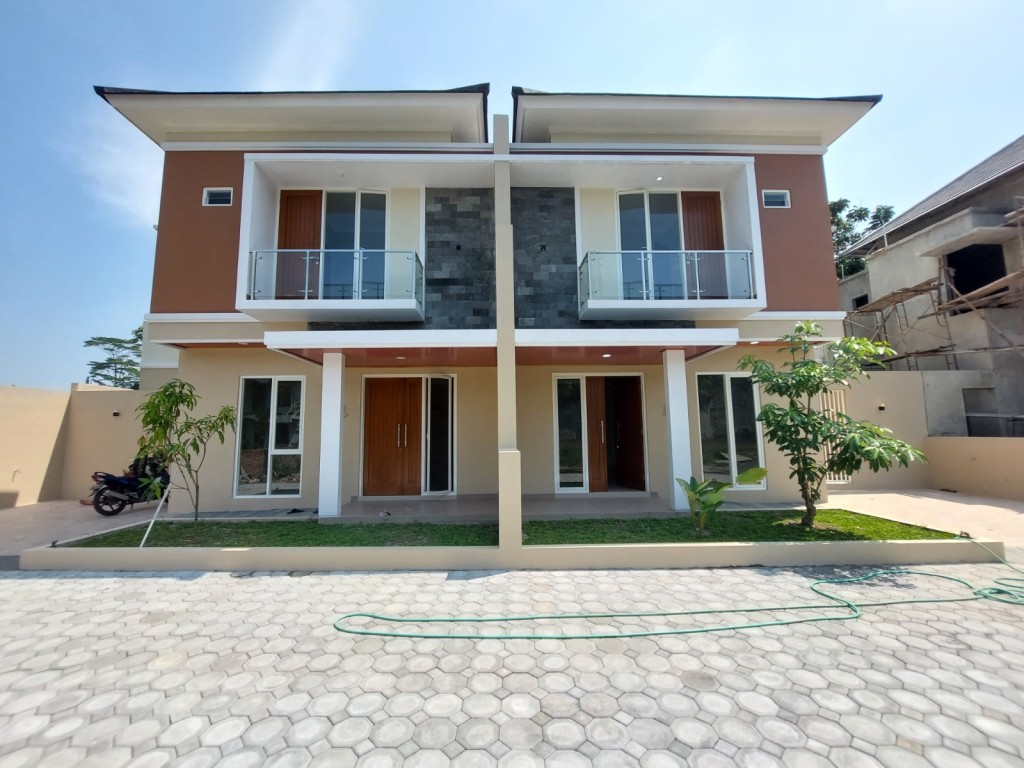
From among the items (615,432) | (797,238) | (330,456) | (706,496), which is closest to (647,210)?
(797,238)

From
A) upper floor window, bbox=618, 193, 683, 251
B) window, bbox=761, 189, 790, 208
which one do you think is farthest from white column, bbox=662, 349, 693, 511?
window, bbox=761, 189, 790, 208

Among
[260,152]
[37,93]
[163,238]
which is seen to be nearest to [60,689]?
[163,238]

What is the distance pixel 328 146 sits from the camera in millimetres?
8531

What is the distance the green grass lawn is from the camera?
5.83 meters

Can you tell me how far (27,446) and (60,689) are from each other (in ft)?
32.8

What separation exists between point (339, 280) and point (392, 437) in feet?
10.5

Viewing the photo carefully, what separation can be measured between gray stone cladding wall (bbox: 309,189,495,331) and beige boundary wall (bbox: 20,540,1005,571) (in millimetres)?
4434

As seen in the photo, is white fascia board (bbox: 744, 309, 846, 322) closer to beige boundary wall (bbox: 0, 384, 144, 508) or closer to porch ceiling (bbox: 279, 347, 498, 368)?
porch ceiling (bbox: 279, 347, 498, 368)

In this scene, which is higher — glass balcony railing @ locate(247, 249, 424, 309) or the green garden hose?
glass balcony railing @ locate(247, 249, 424, 309)

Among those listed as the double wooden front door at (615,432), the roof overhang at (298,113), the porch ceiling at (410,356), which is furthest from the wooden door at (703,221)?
the porch ceiling at (410,356)

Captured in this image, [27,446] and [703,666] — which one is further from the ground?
[27,446]

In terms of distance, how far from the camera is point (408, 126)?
352 inches

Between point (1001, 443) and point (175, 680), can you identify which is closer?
point (175, 680)

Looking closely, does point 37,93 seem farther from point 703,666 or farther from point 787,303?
point 787,303
